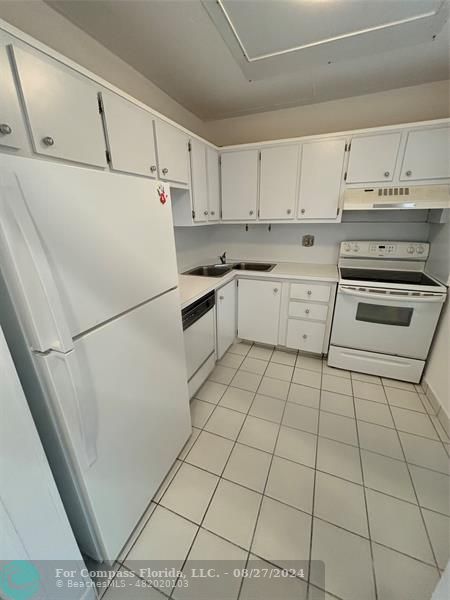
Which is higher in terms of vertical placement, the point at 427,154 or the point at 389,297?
the point at 427,154

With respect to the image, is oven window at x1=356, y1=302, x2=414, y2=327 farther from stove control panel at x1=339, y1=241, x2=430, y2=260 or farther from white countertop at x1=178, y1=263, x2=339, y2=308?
stove control panel at x1=339, y1=241, x2=430, y2=260

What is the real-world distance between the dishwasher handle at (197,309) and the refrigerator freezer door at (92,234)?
1.90ft

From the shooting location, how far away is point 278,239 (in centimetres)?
294

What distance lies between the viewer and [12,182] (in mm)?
596

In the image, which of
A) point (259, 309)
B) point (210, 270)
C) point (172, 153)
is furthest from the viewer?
point (210, 270)

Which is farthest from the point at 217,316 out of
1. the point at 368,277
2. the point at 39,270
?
the point at 39,270

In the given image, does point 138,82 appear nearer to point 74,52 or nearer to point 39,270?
point 74,52

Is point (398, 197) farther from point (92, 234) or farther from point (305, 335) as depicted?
point (92, 234)

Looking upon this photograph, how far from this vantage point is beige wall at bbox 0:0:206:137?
47.1 inches

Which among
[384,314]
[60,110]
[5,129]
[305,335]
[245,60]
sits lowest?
[305,335]

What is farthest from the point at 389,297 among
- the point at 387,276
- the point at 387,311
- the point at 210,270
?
the point at 210,270

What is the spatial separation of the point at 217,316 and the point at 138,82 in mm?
2023

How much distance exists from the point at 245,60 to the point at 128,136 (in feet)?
2.98

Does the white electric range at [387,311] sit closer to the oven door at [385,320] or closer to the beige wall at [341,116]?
the oven door at [385,320]
